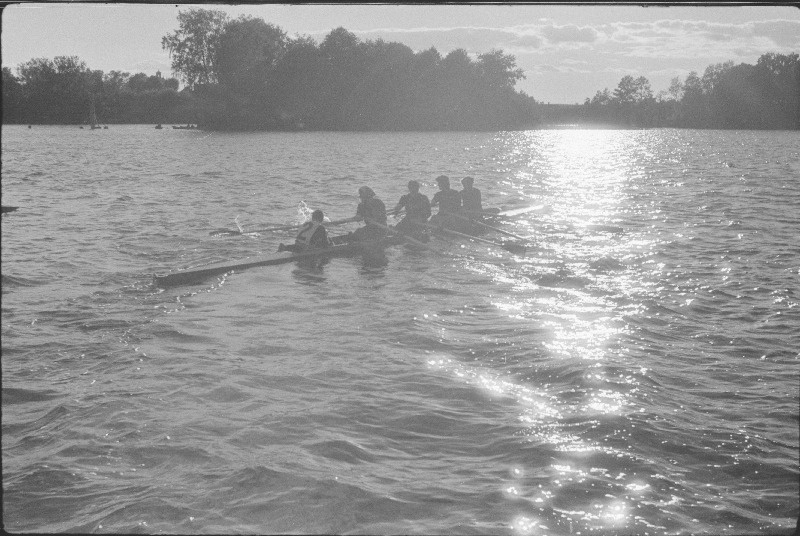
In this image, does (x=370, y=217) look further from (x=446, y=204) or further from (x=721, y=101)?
(x=721, y=101)

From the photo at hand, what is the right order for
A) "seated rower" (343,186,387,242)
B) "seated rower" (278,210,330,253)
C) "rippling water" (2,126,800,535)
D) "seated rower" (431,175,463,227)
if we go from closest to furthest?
"rippling water" (2,126,800,535)
"seated rower" (278,210,330,253)
"seated rower" (343,186,387,242)
"seated rower" (431,175,463,227)

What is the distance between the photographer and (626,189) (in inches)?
1430

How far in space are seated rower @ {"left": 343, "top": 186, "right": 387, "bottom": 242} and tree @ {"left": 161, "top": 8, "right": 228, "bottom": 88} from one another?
54525mm

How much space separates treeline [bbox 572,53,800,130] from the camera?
57.7 metres

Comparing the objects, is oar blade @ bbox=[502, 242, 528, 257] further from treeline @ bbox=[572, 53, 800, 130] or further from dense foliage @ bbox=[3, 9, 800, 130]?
dense foliage @ bbox=[3, 9, 800, 130]

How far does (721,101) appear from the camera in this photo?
3319 inches

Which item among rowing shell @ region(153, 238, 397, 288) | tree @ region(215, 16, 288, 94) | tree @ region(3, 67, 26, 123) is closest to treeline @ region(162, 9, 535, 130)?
tree @ region(215, 16, 288, 94)

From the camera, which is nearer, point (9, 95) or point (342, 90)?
point (9, 95)

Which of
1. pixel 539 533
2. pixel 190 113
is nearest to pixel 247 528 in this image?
pixel 539 533

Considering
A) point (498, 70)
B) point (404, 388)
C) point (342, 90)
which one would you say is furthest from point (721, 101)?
point (404, 388)

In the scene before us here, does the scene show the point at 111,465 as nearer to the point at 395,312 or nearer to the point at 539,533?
the point at 539,533

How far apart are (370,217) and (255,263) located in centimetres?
355

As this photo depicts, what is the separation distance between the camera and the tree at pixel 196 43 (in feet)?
223

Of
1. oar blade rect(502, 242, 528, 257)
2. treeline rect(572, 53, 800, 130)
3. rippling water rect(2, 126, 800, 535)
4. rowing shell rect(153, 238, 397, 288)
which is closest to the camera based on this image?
rippling water rect(2, 126, 800, 535)
